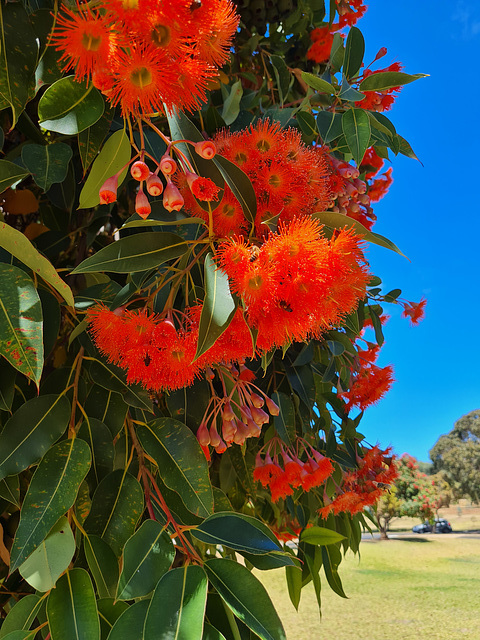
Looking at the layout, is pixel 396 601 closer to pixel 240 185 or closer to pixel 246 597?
pixel 246 597

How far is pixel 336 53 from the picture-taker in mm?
821

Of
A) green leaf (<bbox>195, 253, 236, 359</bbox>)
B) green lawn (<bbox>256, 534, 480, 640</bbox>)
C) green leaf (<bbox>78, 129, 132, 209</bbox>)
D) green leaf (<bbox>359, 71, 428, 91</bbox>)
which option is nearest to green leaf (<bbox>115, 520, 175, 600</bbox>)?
green leaf (<bbox>195, 253, 236, 359</bbox>)

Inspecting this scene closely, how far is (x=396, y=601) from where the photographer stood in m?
5.92

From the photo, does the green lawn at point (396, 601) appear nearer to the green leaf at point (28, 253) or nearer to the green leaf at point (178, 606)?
the green leaf at point (178, 606)

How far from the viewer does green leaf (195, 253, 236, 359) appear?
453 mm

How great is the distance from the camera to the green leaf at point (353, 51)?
0.79 metres

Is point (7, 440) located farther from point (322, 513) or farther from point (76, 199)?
point (322, 513)

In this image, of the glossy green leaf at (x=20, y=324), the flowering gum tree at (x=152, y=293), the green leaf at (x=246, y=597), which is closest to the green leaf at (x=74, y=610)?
the flowering gum tree at (x=152, y=293)

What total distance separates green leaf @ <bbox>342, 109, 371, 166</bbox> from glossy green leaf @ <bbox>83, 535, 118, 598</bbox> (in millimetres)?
563

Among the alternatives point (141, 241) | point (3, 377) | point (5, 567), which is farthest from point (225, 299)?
point (5, 567)

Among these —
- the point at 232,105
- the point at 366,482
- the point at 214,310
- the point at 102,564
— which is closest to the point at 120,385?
the point at 102,564

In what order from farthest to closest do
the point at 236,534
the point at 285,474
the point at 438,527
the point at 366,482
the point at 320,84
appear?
the point at 438,527 → the point at 366,482 → the point at 285,474 → the point at 320,84 → the point at 236,534

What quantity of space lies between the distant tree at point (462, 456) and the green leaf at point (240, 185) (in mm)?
13935

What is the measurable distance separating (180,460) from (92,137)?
1.35ft
